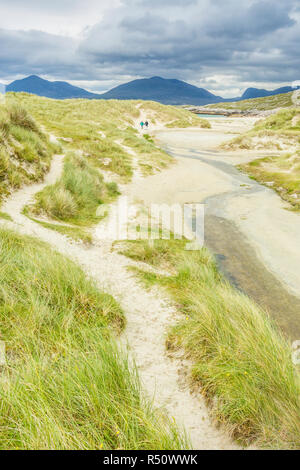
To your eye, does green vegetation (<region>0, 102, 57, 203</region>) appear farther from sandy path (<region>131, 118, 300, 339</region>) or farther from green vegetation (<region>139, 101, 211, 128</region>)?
green vegetation (<region>139, 101, 211, 128</region>)

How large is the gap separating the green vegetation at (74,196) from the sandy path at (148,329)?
0.85 meters

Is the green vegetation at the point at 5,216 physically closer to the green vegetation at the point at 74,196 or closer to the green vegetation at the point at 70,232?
the green vegetation at the point at 70,232

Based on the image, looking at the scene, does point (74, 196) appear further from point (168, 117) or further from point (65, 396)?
point (168, 117)

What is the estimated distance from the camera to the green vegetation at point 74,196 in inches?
446

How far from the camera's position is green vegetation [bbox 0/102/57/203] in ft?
37.9

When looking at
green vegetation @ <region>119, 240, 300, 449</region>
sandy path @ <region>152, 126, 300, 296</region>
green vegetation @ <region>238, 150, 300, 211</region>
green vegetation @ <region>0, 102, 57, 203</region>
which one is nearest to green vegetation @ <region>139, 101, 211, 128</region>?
sandy path @ <region>152, 126, 300, 296</region>

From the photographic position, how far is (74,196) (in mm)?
13406

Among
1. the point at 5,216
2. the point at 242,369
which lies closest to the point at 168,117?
the point at 5,216

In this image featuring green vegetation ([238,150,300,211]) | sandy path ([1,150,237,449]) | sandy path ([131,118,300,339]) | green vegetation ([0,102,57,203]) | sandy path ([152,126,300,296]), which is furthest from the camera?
green vegetation ([238,150,300,211])

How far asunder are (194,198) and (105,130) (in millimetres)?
24919

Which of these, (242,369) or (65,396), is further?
(242,369)

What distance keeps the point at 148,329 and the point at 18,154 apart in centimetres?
1166

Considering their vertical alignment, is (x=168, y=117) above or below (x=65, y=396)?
above

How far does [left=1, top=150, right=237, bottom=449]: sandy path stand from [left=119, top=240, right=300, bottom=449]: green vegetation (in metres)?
0.21
